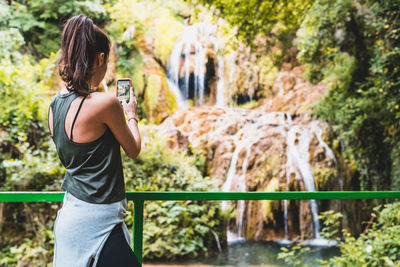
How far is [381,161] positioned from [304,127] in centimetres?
250

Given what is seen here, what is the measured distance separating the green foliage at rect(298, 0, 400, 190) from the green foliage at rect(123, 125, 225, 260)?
3.21 meters

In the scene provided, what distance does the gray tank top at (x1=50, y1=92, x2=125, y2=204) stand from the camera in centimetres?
121

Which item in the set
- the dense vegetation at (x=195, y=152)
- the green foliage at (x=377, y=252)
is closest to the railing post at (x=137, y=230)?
the green foliage at (x=377, y=252)

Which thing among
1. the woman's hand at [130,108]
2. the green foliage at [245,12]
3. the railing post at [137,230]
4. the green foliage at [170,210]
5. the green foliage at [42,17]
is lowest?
the green foliage at [170,210]

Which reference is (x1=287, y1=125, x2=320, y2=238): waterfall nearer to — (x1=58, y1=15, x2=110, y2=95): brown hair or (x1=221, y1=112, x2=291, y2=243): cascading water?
(x1=221, y1=112, x2=291, y2=243): cascading water

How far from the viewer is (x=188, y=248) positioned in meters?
6.07

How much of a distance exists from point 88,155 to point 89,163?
3cm

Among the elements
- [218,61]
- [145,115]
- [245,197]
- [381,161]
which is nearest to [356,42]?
[381,161]

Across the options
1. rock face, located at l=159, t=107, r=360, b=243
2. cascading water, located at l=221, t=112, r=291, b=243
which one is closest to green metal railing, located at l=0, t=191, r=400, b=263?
cascading water, located at l=221, t=112, r=291, b=243

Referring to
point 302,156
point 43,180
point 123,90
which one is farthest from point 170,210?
point 123,90

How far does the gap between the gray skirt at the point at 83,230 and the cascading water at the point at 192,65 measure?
9951 millimetres

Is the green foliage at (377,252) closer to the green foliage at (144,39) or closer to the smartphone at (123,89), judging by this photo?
Answer: the smartphone at (123,89)

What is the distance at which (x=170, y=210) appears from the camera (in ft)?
20.6

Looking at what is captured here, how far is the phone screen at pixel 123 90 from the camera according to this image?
4.73 feet
